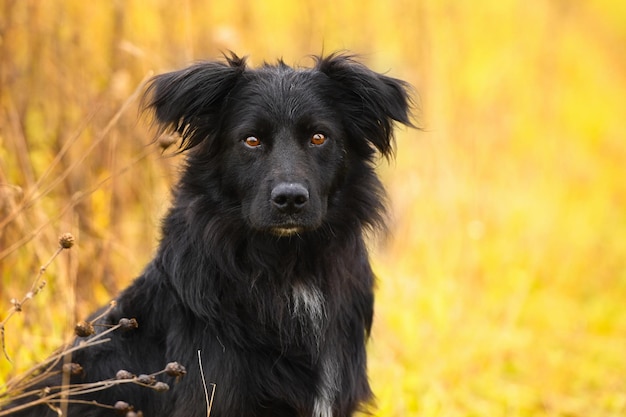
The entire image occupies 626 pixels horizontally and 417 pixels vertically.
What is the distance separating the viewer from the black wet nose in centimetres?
351

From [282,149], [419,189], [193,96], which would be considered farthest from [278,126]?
[419,189]

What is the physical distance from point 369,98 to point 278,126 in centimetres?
49

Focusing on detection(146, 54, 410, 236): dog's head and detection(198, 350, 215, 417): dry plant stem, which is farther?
detection(146, 54, 410, 236): dog's head

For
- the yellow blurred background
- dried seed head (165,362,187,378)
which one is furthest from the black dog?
the yellow blurred background

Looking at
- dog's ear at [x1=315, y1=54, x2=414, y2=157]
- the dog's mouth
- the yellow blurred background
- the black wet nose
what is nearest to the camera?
the black wet nose

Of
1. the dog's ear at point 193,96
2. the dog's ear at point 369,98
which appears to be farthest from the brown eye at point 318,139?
the dog's ear at point 193,96

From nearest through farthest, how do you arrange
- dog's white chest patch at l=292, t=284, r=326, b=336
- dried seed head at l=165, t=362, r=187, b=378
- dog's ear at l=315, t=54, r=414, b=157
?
dried seed head at l=165, t=362, r=187, b=378, dog's white chest patch at l=292, t=284, r=326, b=336, dog's ear at l=315, t=54, r=414, b=157

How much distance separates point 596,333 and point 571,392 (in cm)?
128

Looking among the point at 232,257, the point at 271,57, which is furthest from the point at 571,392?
the point at 271,57

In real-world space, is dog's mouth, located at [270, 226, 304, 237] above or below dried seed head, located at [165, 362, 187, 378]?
above

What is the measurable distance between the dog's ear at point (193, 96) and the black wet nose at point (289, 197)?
24.1 inches

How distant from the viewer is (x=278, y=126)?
12.4ft

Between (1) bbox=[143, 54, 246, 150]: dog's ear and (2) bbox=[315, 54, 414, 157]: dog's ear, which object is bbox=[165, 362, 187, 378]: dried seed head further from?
(2) bbox=[315, 54, 414, 157]: dog's ear

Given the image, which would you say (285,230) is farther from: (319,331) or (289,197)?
(319,331)
